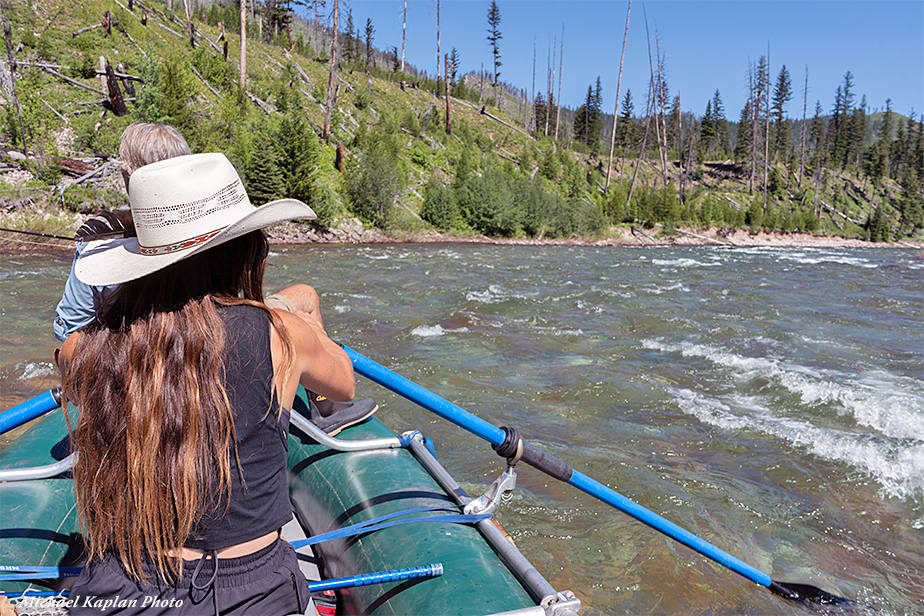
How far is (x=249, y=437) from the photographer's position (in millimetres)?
1326

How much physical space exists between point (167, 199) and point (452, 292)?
387 inches

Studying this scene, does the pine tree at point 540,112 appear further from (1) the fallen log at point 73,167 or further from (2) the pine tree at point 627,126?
(1) the fallen log at point 73,167

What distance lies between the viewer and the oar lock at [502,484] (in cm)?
211

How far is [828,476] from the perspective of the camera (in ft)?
13.5

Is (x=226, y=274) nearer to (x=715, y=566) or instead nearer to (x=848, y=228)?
(x=715, y=566)

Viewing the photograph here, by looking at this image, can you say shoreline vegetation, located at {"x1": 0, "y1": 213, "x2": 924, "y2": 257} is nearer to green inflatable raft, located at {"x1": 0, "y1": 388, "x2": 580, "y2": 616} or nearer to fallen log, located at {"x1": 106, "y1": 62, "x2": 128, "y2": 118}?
fallen log, located at {"x1": 106, "y1": 62, "x2": 128, "y2": 118}

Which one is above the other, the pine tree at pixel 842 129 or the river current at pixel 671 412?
Answer: the pine tree at pixel 842 129

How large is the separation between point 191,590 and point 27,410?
122 cm

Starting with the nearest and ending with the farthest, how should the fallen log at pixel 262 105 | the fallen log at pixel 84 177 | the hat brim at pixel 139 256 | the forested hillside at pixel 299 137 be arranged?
1. the hat brim at pixel 139 256
2. the fallen log at pixel 84 177
3. the forested hillside at pixel 299 137
4. the fallen log at pixel 262 105

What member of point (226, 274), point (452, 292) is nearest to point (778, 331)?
point (452, 292)

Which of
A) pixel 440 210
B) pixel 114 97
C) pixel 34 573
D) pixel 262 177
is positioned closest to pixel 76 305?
pixel 34 573

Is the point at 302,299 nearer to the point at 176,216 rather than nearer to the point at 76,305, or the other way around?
the point at 176,216

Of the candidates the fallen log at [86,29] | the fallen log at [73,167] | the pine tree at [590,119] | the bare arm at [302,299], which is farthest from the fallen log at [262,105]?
the pine tree at [590,119]

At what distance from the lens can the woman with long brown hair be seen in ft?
4.01
